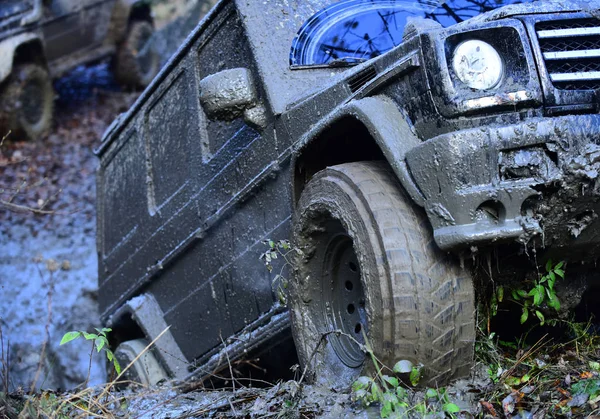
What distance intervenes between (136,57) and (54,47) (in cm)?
137

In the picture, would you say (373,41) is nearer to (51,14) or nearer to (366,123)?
(366,123)

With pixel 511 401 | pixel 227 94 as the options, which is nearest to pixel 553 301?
pixel 511 401

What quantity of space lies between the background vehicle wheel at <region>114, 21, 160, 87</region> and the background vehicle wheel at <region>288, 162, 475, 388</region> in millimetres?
9210

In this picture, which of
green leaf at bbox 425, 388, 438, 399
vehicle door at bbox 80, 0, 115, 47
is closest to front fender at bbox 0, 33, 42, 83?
vehicle door at bbox 80, 0, 115, 47

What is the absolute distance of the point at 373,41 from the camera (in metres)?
3.99

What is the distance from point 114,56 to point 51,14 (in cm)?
172

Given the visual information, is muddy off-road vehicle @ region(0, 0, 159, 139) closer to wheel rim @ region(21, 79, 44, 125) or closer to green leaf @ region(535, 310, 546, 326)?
wheel rim @ region(21, 79, 44, 125)

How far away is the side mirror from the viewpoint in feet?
11.7

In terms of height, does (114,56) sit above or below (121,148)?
above

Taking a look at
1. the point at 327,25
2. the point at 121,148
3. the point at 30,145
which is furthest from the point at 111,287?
the point at 30,145

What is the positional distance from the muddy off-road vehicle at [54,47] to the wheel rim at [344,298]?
7302 mm

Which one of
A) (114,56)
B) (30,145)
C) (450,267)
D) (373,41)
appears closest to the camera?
(450,267)

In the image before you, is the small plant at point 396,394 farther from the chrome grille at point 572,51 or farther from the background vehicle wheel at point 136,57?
the background vehicle wheel at point 136,57

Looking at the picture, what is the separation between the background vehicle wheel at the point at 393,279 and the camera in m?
2.64
